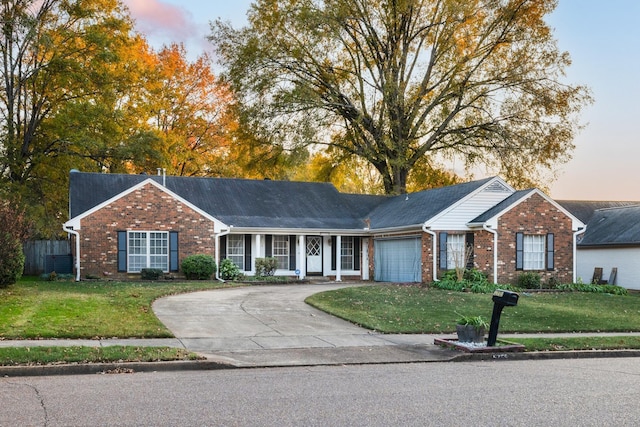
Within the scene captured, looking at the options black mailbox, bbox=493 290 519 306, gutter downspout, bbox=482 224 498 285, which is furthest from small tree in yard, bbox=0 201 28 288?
gutter downspout, bbox=482 224 498 285

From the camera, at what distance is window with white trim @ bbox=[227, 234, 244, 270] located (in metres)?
29.1

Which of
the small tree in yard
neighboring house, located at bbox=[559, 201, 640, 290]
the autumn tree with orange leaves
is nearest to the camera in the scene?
the small tree in yard

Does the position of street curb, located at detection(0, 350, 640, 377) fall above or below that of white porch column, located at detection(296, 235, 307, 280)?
below

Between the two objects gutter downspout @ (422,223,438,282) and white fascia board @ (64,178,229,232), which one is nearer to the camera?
white fascia board @ (64,178,229,232)

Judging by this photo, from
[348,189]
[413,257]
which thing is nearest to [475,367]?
[413,257]

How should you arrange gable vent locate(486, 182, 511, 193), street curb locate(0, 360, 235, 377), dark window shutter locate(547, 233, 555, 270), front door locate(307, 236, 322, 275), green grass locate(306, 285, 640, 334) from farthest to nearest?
front door locate(307, 236, 322, 275) → gable vent locate(486, 182, 511, 193) → dark window shutter locate(547, 233, 555, 270) → green grass locate(306, 285, 640, 334) → street curb locate(0, 360, 235, 377)

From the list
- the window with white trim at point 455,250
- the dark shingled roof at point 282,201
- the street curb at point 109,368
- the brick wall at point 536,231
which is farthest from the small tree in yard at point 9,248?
the brick wall at point 536,231

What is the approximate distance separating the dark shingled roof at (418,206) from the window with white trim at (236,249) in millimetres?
6135

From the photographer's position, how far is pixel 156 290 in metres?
20.5

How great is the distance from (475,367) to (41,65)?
2847 cm

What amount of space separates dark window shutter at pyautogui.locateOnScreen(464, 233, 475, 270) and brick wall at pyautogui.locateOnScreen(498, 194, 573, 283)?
41.0 inches

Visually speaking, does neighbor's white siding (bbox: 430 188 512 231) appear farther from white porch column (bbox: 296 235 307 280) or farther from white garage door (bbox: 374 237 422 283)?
white porch column (bbox: 296 235 307 280)

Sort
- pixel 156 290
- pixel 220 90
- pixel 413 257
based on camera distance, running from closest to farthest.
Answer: pixel 156 290, pixel 413 257, pixel 220 90

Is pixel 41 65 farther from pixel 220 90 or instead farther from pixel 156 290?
pixel 156 290
